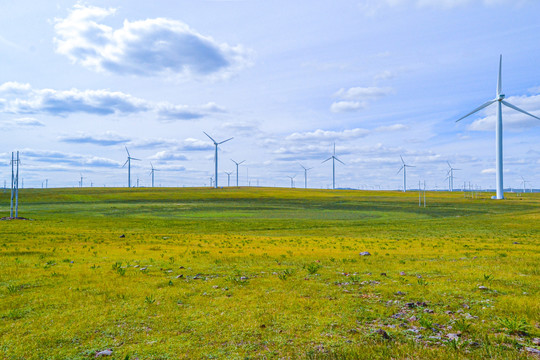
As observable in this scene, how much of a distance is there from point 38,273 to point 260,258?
14861 millimetres

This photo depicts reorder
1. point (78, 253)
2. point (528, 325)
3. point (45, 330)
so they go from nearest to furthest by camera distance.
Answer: point (528, 325)
point (45, 330)
point (78, 253)

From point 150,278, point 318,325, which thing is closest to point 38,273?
point 150,278

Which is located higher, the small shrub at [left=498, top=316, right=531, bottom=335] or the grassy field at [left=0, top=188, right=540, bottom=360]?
the small shrub at [left=498, top=316, right=531, bottom=335]

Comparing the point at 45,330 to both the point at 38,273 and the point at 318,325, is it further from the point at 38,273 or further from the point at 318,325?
the point at 38,273

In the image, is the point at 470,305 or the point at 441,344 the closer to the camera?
the point at 441,344

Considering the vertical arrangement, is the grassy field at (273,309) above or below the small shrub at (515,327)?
below

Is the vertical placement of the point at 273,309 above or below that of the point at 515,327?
below

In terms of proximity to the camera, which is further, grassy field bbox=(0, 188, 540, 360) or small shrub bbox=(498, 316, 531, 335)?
small shrub bbox=(498, 316, 531, 335)

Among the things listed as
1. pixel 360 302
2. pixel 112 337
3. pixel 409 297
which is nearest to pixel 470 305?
pixel 409 297

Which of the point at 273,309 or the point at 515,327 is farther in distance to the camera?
the point at 273,309

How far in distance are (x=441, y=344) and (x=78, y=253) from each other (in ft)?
99.7

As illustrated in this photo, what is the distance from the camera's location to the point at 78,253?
101ft

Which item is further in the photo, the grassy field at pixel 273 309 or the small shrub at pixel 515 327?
the small shrub at pixel 515 327

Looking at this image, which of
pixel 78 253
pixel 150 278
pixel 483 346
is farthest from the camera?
pixel 78 253
